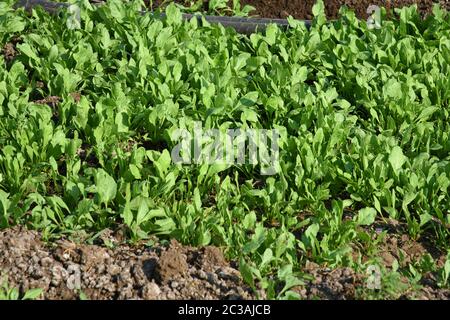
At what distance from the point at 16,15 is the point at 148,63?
3.76 feet

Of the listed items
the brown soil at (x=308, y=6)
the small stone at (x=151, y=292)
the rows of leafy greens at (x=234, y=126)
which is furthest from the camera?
the brown soil at (x=308, y=6)

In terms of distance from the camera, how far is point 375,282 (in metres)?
3.90

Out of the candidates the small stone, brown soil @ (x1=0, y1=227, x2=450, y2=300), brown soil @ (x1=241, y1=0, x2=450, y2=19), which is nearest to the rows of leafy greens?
brown soil @ (x1=0, y1=227, x2=450, y2=300)

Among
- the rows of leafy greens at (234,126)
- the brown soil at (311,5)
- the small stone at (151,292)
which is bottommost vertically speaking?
the small stone at (151,292)

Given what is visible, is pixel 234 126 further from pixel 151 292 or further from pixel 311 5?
pixel 311 5

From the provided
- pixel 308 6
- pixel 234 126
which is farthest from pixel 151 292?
pixel 308 6

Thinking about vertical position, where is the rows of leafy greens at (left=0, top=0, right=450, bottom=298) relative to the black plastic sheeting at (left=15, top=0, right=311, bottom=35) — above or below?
below

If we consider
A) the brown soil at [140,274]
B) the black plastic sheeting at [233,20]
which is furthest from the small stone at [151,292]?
the black plastic sheeting at [233,20]

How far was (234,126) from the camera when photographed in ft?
16.4

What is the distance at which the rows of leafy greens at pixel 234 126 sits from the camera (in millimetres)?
4293

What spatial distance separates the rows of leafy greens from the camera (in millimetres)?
4293

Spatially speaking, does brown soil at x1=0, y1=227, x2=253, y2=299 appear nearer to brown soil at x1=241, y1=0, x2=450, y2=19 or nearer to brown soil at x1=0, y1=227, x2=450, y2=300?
brown soil at x1=0, y1=227, x2=450, y2=300

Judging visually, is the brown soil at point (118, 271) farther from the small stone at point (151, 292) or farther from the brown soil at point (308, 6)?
the brown soil at point (308, 6)
